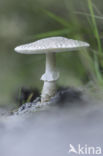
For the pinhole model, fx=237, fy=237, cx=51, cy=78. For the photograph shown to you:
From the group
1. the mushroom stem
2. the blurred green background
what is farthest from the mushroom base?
the blurred green background

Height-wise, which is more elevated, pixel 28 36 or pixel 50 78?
pixel 28 36

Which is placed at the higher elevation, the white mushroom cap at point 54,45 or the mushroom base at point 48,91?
the white mushroom cap at point 54,45

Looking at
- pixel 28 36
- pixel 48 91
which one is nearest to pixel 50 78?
pixel 48 91

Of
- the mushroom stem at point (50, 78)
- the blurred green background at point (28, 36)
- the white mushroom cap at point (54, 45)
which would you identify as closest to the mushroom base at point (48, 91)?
the mushroom stem at point (50, 78)

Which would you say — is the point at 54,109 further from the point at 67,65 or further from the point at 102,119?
the point at 67,65

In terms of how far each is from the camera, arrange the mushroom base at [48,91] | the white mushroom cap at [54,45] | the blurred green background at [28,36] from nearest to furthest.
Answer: the white mushroom cap at [54,45] < the mushroom base at [48,91] < the blurred green background at [28,36]

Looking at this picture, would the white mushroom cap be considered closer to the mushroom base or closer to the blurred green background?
the mushroom base

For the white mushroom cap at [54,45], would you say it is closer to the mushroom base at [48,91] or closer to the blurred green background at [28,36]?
the mushroom base at [48,91]

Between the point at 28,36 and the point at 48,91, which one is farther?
the point at 28,36

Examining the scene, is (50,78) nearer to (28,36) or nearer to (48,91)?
(48,91)

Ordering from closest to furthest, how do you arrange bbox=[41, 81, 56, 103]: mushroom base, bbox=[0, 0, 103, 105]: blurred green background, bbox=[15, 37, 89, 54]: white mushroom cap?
bbox=[15, 37, 89, 54]: white mushroom cap, bbox=[41, 81, 56, 103]: mushroom base, bbox=[0, 0, 103, 105]: blurred green background

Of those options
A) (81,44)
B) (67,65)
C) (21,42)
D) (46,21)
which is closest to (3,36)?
(21,42)
